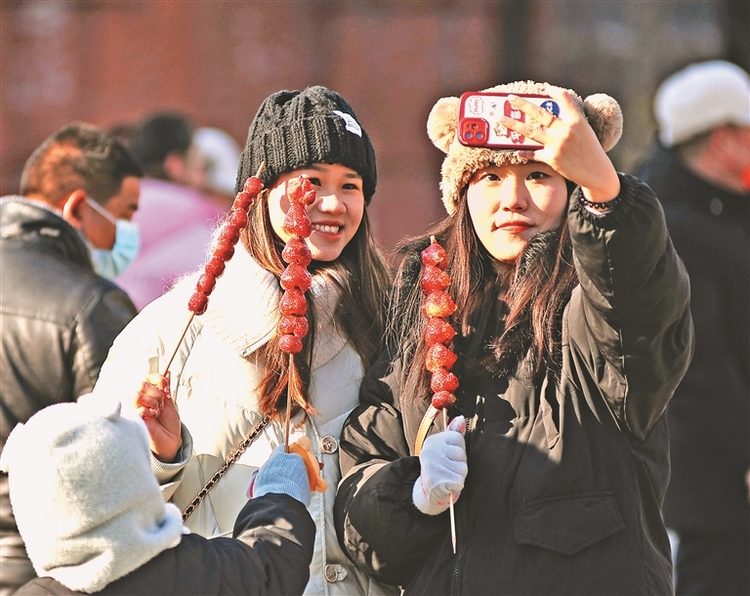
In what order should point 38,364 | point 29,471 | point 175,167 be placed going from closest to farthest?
point 29,471 → point 38,364 → point 175,167

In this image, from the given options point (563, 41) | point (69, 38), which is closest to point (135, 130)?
point (69, 38)

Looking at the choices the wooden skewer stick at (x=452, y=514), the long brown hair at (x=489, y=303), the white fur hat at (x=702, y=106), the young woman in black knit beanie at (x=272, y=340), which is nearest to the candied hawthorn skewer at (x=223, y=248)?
the young woman in black knit beanie at (x=272, y=340)

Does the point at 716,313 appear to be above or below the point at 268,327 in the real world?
below

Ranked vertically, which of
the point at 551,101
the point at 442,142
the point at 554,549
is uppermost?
the point at 551,101

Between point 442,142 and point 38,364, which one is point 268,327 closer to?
point 442,142

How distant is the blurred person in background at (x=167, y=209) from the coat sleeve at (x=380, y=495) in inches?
135

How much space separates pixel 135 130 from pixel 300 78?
1588mm

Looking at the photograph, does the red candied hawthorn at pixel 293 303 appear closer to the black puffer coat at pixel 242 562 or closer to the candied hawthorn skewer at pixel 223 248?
the candied hawthorn skewer at pixel 223 248

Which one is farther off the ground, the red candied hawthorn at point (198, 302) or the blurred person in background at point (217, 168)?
the red candied hawthorn at point (198, 302)

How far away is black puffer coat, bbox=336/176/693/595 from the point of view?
8.48 feet

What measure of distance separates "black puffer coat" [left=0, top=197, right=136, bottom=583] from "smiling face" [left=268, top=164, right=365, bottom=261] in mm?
1086

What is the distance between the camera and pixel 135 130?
8023 millimetres

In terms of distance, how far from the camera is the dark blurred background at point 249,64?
8938mm

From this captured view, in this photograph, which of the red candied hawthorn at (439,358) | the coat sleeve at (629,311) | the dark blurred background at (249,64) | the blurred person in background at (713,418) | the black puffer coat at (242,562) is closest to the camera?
the coat sleeve at (629,311)
